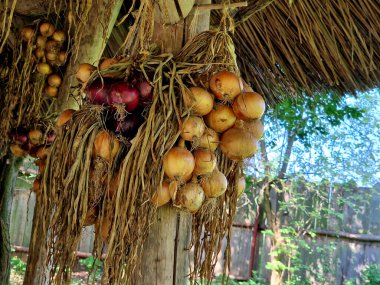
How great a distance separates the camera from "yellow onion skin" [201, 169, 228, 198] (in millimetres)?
1105

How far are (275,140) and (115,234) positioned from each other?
6311mm

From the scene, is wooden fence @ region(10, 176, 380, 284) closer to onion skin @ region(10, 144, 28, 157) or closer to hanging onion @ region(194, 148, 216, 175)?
onion skin @ region(10, 144, 28, 157)

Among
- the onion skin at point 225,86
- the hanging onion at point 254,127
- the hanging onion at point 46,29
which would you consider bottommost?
the hanging onion at point 254,127

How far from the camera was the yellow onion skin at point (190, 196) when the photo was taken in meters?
1.07

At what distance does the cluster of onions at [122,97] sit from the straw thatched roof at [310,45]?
1181mm

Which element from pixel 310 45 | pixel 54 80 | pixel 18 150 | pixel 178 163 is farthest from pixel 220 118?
pixel 18 150

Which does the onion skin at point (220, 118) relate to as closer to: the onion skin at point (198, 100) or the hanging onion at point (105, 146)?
the onion skin at point (198, 100)

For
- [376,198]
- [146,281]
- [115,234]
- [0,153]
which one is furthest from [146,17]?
[376,198]

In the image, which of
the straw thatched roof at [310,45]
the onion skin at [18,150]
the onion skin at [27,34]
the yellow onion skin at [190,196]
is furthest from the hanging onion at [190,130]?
the onion skin at [18,150]

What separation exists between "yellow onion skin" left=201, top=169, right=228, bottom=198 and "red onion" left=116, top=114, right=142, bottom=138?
18 cm

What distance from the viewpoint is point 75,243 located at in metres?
1.04

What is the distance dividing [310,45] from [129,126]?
1.46 meters

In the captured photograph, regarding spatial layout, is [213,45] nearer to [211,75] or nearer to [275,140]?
[211,75]

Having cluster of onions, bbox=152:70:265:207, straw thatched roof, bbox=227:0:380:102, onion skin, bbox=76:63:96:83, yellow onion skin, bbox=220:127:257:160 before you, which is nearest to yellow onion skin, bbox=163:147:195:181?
cluster of onions, bbox=152:70:265:207
